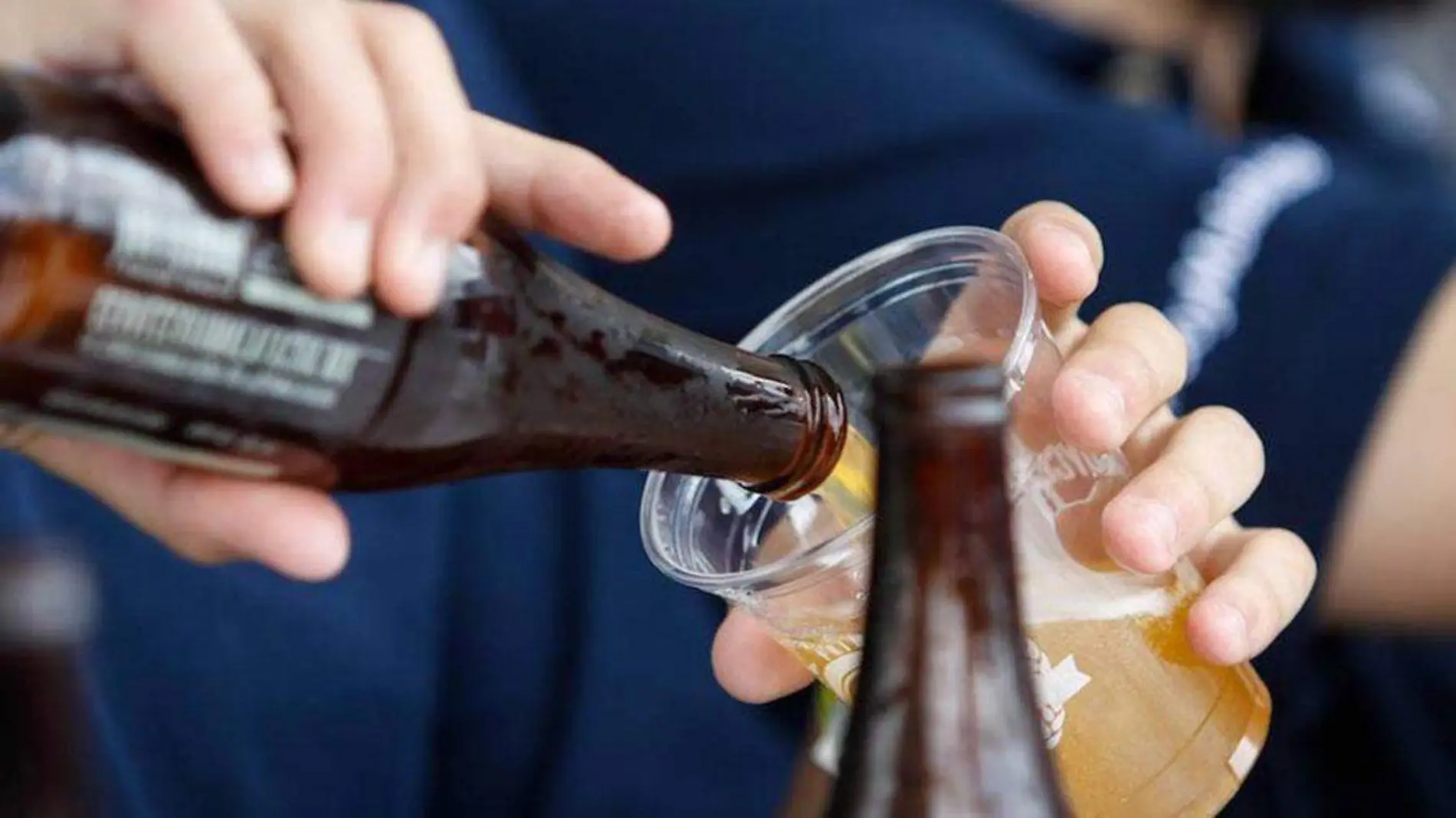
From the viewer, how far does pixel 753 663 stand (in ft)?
2.09

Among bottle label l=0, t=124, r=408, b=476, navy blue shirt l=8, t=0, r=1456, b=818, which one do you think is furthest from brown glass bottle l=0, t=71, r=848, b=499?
navy blue shirt l=8, t=0, r=1456, b=818

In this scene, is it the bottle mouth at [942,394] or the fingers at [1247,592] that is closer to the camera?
the bottle mouth at [942,394]

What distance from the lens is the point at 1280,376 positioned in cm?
90

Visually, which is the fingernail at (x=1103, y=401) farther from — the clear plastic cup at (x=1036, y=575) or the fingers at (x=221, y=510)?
the fingers at (x=221, y=510)

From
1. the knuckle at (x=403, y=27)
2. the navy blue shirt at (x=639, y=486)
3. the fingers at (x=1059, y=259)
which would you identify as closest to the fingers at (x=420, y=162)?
the knuckle at (x=403, y=27)

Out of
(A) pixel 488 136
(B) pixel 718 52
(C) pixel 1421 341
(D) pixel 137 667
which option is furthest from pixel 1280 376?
(D) pixel 137 667

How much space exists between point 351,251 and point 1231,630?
297mm

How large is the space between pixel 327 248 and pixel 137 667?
0.45 m

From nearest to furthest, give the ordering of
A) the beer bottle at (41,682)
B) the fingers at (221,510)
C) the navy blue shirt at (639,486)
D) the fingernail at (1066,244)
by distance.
→ the beer bottle at (41,682) < the fingers at (221,510) < the fingernail at (1066,244) < the navy blue shirt at (639,486)

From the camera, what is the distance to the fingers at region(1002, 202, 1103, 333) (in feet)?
1.99

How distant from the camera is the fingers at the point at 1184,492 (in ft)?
1.69

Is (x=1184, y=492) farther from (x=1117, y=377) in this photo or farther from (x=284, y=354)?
(x=284, y=354)

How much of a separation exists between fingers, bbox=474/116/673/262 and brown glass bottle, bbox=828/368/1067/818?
23 centimetres

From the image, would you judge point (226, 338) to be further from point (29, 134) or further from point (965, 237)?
point (965, 237)
